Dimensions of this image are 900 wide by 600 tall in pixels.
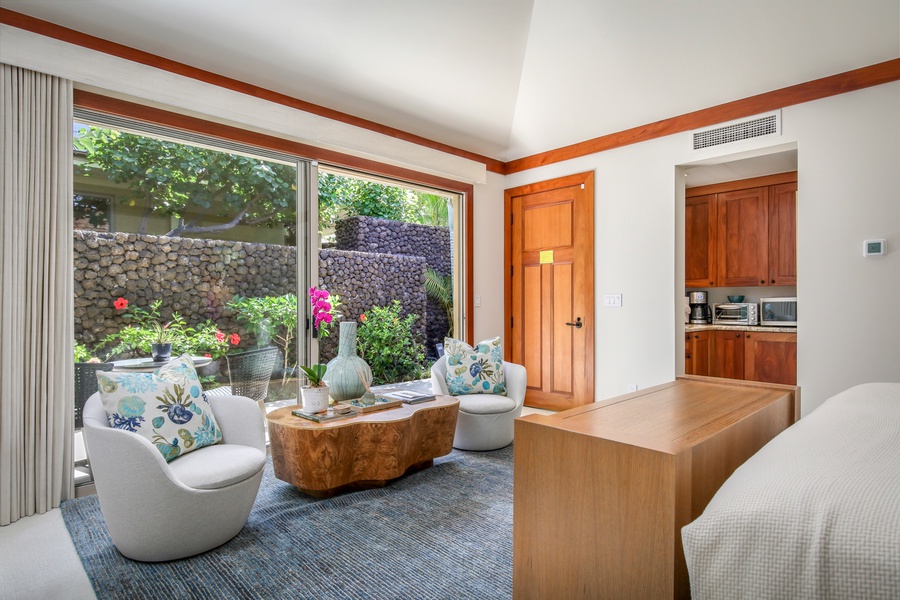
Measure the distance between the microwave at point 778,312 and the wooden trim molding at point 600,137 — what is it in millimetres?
2265

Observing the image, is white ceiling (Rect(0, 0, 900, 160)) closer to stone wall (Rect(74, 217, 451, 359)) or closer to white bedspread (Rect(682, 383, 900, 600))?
stone wall (Rect(74, 217, 451, 359))

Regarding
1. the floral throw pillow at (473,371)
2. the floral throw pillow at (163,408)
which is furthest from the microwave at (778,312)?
the floral throw pillow at (163,408)

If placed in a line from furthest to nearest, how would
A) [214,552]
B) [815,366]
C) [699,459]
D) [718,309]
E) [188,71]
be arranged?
[718,309]
[815,366]
[188,71]
[214,552]
[699,459]

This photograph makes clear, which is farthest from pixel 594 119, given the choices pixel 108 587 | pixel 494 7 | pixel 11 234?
pixel 108 587

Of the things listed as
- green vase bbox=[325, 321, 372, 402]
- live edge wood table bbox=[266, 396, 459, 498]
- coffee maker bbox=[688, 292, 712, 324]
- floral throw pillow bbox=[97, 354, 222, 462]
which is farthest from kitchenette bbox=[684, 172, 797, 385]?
floral throw pillow bbox=[97, 354, 222, 462]

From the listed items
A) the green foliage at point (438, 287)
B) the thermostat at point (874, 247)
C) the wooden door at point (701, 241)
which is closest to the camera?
the thermostat at point (874, 247)

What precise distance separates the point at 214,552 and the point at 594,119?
416 cm

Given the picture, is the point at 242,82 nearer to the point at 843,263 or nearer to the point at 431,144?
the point at 431,144

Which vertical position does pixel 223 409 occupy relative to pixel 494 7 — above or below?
below

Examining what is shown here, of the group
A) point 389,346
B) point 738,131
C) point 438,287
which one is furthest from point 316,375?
point 438,287

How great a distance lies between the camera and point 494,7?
3.34 meters

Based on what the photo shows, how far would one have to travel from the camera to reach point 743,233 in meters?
5.35

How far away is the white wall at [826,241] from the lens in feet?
10.3

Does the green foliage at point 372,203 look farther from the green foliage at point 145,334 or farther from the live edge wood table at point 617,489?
the live edge wood table at point 617,489
